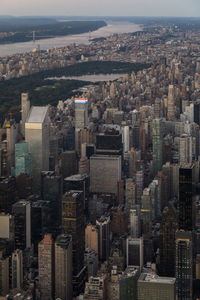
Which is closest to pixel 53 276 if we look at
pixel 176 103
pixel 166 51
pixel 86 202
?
pixel 86 202

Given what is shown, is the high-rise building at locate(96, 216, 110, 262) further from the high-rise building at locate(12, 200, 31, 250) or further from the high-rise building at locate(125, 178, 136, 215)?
the high-rise building at locate(125, 178, 136, 215)

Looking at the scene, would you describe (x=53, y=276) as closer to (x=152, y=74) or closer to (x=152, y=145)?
(x=152, y=145)

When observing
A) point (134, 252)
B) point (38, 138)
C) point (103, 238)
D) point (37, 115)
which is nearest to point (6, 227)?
point (103, 238)

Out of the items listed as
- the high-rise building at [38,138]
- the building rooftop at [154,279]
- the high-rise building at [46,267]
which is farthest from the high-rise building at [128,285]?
the high-rise building at [38,138]

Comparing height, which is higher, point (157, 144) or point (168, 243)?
point (157, 144)

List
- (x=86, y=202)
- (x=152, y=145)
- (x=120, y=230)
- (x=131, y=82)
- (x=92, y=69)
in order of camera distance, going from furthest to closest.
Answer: (x=92, y=69)
(x=131, y=82)
(x=152, y=145)
(x=86, y=202)
(x=120, y=230)

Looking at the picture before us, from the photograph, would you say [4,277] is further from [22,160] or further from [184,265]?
[22,160]

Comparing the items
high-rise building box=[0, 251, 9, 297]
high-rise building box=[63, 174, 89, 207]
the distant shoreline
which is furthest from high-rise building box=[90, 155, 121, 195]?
the distant shoreline
